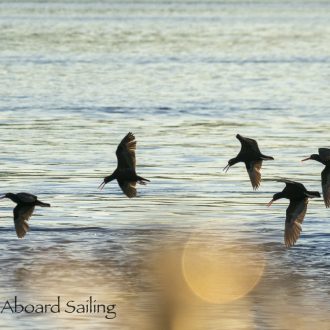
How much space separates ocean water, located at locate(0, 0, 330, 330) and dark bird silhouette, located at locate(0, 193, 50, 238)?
0.79 meters

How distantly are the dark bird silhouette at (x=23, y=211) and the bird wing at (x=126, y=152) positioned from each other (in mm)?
1616

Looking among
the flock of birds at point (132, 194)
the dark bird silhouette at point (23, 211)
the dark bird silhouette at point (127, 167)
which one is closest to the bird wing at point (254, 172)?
the flock of birds at point (132, 194)

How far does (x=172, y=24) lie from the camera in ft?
542

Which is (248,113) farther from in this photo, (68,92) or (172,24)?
(172,24)

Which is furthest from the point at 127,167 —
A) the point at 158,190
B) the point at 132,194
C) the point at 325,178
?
the point at 158,190

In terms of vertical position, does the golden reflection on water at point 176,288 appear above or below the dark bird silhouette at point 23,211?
below

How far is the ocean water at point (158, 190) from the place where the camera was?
2277 cm

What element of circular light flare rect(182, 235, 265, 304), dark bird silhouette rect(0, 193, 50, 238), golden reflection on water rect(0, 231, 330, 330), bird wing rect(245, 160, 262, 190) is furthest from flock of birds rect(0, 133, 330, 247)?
circular light flare rect(182, 235, 265, 304)

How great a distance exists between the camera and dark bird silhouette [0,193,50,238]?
24.1 meters

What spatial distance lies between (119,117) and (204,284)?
27940 mm

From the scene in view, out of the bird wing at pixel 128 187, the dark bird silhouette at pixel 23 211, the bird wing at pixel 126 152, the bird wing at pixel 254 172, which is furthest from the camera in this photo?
the bird wing at pixel 254 172

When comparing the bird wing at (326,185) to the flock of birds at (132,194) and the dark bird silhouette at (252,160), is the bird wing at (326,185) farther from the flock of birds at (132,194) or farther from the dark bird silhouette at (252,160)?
the dark bird silhouette at (252,160)

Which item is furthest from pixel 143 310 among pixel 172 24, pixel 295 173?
pixel 172 24

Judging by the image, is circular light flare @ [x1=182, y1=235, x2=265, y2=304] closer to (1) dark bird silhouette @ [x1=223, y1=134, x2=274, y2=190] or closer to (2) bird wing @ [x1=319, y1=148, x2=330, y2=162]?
(1) dark bird silhouette @ [x1=223, y1=134, x2=274, y2=190]
